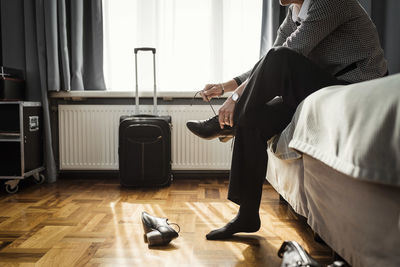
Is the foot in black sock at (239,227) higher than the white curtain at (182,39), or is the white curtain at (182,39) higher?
the white curtain at (182,39)

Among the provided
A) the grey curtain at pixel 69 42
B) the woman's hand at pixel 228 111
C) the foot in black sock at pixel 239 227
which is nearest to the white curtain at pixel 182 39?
the grey curtain at pixel 69 42

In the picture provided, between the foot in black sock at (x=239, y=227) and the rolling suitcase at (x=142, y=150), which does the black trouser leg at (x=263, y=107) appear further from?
the rolling suitcase at (x=142, y=150)

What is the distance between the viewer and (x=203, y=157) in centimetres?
244

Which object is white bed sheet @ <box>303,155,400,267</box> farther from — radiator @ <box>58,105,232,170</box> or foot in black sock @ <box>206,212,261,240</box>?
radiator @ <box>58,105,232,170</box>

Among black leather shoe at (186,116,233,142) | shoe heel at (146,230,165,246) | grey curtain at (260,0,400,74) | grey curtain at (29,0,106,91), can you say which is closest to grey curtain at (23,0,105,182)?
grey curtain at (29,0,106,91)

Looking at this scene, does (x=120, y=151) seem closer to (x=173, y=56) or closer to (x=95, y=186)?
(x=95, y=186)

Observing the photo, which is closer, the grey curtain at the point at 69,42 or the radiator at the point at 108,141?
the grey curtain at the point at 69,42

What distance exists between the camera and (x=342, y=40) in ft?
4.26

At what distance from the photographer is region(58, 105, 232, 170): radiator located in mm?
2422

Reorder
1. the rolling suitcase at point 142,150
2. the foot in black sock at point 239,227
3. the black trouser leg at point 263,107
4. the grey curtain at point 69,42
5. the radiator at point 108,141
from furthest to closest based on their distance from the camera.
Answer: the radiator at point 108,141, the grey curtain at point 69,42, the rolling suitcase at point 142,150, the foot in black sock at point 239,227, the black trouser leg at point 263,107

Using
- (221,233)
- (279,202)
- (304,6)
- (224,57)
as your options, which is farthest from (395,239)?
(224,57)

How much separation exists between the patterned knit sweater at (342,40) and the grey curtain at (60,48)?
1.54 m

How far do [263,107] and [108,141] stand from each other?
1.46 metres

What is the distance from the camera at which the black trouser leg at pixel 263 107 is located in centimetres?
115
